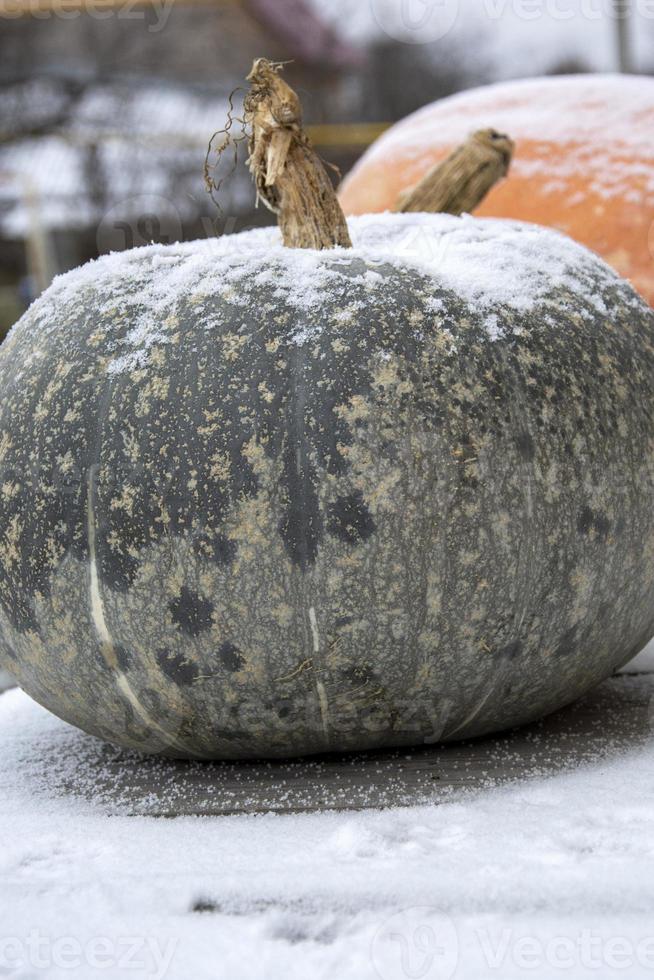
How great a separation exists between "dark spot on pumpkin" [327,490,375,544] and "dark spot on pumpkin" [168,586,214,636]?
23 centimetres

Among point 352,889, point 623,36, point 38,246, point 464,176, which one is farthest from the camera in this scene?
point 38,246

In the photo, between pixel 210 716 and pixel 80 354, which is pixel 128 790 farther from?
pixel 80 354

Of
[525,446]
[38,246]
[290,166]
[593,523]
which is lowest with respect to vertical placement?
[38,246]

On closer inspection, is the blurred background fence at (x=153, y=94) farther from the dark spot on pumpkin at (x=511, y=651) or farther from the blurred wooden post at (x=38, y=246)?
the dark spot on pumpkin at (x=511, y=651)

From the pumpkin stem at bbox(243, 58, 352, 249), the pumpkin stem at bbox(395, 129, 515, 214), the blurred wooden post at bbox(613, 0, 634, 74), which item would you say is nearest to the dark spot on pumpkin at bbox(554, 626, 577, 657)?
the pumpkin stem at bbox(243, 58, 352, 249)

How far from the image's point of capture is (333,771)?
6.51ft

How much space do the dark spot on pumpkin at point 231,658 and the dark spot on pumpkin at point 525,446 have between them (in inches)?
21.0

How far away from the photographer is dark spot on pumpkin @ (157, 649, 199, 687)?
187 centimetres

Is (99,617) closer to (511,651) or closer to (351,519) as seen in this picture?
(351,519)

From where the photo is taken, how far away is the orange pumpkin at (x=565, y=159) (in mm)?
3234

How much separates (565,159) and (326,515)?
198cm

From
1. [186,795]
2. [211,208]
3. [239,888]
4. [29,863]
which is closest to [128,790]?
[186,795]

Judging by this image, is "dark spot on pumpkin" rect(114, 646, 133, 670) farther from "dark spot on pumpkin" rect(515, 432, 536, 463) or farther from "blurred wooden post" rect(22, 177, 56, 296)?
"blurred wooden post" rect(22, 177, 56, 296)

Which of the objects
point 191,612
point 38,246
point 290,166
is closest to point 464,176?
point 290,166
